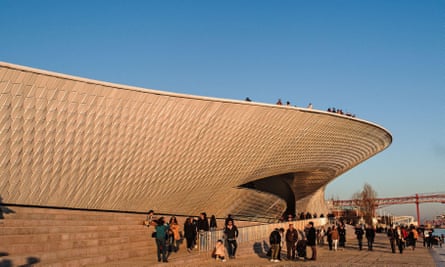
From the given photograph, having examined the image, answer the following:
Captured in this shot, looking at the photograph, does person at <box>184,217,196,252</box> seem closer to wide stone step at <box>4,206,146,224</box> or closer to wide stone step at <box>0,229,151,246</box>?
wide stone step at <box>0,229,151,246</box>

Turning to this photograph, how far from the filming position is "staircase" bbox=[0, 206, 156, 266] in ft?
31.0

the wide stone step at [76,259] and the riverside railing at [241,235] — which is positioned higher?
the riverside railing at [241,235]

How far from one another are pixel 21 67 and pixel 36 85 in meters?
0.81

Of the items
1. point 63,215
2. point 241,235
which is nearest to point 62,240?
point 63,215

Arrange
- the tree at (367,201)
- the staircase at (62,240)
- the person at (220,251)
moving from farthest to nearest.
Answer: the tree at (367,201), the person at (220,251), the staircase at (62,240)

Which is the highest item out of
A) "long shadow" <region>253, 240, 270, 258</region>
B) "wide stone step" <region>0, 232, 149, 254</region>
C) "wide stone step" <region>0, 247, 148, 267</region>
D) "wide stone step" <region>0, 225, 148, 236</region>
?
"wide stone step" <region>0, 225, 148, 236</region>

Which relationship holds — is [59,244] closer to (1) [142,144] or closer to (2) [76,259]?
(2) [76,259]

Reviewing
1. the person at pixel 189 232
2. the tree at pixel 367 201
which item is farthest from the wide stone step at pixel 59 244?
the tree at pixel 367 201

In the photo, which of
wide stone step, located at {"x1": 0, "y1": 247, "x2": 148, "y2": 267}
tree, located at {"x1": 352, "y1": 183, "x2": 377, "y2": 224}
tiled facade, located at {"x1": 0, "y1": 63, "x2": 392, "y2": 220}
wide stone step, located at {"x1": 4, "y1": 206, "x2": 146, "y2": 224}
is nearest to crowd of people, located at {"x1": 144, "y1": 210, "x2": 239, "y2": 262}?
wide stone step, located at {"x1": 0, "y1": 247, "x2": 148, "y2": 267}

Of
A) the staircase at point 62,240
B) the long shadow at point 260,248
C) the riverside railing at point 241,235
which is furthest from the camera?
the long shadow at point 260,248

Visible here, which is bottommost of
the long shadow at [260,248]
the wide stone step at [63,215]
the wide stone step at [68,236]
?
the long shadow at [260,248]

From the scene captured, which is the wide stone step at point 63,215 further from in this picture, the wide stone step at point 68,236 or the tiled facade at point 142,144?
the wide stone step at point 68,236

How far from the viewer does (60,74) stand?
13523 millimetres

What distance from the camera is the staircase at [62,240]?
9.44m
